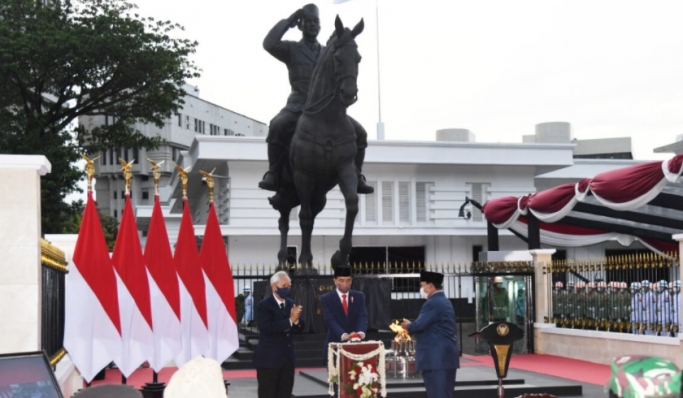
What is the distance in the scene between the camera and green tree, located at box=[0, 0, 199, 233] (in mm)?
29703

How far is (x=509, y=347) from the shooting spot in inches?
412

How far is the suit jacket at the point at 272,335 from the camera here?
9539mm

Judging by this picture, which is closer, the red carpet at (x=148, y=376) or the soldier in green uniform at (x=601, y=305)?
the red carpet at (x=148, y=376)

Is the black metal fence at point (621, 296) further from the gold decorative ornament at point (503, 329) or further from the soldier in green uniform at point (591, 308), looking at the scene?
the gold decorative ornament at point (503, 329)

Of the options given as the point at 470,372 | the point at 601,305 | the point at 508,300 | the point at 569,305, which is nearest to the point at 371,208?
the point at 508,300

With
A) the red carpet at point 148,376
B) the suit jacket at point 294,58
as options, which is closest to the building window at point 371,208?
the red carpet at point 148,376

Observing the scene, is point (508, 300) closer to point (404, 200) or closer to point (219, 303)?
point (219, 303)

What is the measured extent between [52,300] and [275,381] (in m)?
2.36

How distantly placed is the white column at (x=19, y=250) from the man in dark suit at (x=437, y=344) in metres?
3.51

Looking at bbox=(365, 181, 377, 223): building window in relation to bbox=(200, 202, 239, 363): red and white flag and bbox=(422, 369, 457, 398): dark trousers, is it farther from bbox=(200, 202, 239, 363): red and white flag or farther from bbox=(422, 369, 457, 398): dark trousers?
bbox=(422, 369, 457, 398): dark trousers

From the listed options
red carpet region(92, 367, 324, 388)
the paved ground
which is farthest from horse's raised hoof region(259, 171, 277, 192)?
the paved ground

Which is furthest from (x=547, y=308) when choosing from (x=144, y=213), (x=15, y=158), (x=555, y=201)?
(x=144, y=213)

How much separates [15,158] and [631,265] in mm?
11642

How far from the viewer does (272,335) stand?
9586 mm
